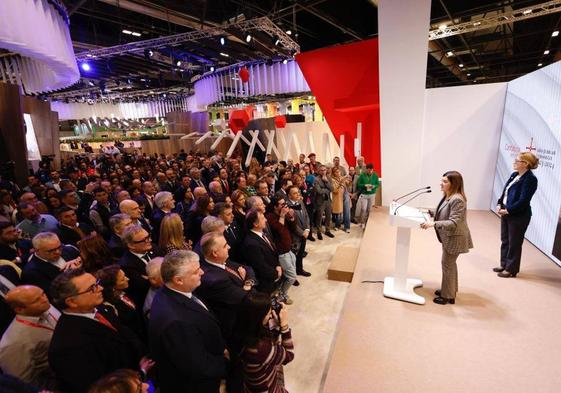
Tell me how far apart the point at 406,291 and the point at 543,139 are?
3183 mm

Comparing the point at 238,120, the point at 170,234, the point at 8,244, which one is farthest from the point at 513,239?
the point at 238,120

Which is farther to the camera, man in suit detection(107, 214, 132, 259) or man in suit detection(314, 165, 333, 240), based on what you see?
man in suit detection(314, 165, 333, 240)

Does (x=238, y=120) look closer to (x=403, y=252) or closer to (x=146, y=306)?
(x=403, y=252)

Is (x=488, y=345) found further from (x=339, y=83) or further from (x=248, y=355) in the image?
(x=339, y=83)

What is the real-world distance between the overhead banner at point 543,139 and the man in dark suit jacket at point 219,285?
422 cm

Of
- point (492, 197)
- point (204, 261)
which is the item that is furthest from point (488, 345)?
point (492, 197)

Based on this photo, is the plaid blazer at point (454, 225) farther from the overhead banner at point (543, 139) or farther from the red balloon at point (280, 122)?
the red balloon at point (280, 122)

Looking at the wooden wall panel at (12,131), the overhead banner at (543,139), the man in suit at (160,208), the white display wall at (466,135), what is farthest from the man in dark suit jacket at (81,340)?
the wooden wall panel at (12,131)

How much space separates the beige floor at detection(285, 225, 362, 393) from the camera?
2.57 meters

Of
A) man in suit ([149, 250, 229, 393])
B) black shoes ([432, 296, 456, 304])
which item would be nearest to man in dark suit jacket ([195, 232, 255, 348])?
man in suit ([149, 250, 229, 393])

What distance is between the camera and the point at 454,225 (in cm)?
276

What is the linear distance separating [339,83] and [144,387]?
315 inches

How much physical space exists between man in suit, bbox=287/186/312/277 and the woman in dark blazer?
2306 mm

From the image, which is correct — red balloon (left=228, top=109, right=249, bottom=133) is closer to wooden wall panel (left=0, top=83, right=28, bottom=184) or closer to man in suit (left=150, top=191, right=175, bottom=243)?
wooden wall panel (left=0, top=83, right=28, bottom=184)
